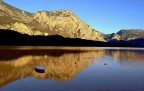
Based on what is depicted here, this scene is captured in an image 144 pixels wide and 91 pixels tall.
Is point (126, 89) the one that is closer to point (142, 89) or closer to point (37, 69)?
point (142, 89)

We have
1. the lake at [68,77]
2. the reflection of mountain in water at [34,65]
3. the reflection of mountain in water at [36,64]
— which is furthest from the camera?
the reflection of mountain in water at [36,64]

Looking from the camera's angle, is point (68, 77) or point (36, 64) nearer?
point (68, 77)

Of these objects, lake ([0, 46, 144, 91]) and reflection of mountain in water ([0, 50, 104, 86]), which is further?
reflection of mountain in water ([0, 50, 104, 86])

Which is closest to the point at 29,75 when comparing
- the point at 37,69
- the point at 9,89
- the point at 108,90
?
→ the point at 37,69

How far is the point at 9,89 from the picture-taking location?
33.9 metres

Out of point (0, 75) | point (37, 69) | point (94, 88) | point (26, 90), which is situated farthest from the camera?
point (37, 69)

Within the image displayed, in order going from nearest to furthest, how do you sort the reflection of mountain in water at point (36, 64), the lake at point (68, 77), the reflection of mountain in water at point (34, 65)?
the lake at point (68, 77)
the reflection of mountain in water at point (34, 65)
the reflection of mountain in water at point (36, 64)

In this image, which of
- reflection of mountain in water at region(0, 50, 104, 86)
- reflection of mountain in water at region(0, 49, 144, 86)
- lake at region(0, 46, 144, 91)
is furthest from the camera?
reflection of mountain in water at region(0, 49, 144, 86)

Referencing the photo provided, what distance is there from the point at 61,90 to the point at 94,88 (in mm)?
4936

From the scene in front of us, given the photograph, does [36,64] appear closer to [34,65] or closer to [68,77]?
[34,65]

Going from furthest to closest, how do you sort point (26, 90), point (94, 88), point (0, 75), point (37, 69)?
point (37, 69) < point (0, 75) < point (94, 88) < point (26, 90)

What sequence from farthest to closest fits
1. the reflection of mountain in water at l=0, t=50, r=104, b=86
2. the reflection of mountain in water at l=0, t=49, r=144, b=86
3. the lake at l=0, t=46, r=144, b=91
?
1. the reflection of mountain in water at l=0, t=49, r=144, b=86
2. the reflection of mountain in water at l=0, t=50, r=104, b=86
3. the lake at l=0, t=46, r=144, b=91

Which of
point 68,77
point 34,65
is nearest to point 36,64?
point 34,65

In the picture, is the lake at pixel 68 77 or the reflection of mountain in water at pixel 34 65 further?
the reflection of mountain in water at pixel 34 65
